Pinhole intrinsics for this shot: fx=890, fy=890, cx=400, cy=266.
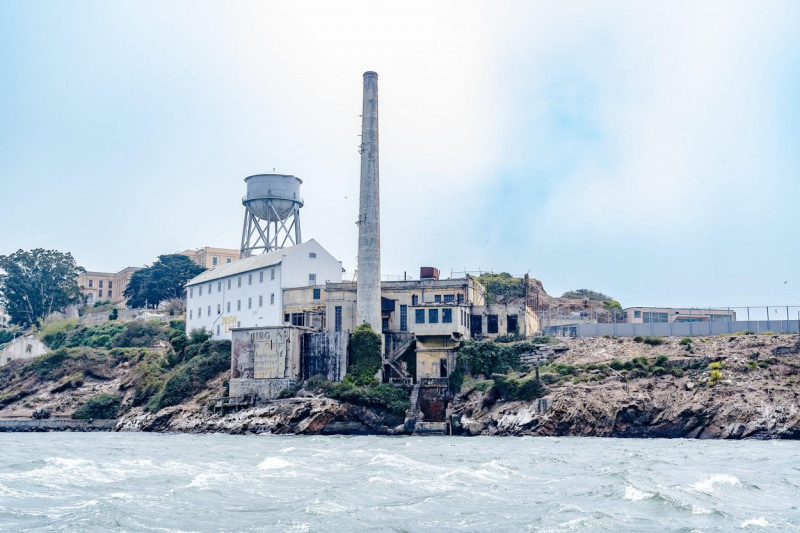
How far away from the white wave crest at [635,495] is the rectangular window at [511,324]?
35.1m

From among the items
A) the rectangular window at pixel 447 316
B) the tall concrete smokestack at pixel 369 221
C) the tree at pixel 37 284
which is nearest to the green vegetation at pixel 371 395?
the tall concrete smokestack at pixel 369 221

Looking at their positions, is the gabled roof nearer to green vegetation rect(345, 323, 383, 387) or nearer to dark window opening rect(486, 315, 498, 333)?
green vegetation rect(345, 323, 383, 387)

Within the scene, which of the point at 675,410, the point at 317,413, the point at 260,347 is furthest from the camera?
the point at 260,347

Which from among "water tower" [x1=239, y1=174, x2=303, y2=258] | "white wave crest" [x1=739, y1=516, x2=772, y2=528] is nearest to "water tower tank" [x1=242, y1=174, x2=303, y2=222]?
"water tower" [x1=239, y1=174, x2=303, y2=258]

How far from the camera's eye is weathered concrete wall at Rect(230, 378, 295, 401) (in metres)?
53.8

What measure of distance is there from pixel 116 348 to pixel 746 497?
196 feet

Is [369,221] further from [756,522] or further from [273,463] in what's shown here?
[756,522]

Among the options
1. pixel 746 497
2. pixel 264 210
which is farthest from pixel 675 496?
pixel 264 210

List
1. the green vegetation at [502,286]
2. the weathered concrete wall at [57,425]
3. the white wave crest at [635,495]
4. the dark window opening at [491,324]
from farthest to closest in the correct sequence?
the green vegetation at [502,286]
the dark window opening at [491,324]
the weathered concrete wall at [57,425]
the white wave crest at [635,495]

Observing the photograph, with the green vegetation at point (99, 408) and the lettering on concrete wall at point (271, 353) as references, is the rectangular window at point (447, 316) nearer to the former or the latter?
the lettering on concrete wall at point (271, 353)

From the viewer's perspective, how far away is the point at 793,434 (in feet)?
134

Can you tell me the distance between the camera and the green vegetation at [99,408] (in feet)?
191

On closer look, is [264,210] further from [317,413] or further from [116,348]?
[317,413]

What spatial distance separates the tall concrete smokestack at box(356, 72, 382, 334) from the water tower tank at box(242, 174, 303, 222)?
599 inches
